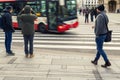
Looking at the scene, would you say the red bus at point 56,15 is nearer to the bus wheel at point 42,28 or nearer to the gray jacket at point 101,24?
the bus wheel at point 42,28

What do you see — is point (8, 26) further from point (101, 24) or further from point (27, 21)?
point (101, 24)

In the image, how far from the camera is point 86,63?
10016 mm

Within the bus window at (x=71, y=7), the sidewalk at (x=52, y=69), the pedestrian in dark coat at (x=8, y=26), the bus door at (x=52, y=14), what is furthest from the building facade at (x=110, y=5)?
the sidewalk at (x=52, y=69)

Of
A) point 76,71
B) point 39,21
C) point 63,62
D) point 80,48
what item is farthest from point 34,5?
point 76,71

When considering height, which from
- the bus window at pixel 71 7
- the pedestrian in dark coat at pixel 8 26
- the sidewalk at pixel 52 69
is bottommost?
the sidewalk at pixel 52 69

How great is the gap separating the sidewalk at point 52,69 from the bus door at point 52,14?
9132 millimetres

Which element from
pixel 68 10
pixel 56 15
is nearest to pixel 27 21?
pixel 56 15

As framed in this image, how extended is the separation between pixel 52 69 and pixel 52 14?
11.5 metres

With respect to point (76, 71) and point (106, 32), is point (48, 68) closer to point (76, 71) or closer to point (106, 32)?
point (76, 71)

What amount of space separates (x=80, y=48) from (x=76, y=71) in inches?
210

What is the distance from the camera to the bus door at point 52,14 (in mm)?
20047

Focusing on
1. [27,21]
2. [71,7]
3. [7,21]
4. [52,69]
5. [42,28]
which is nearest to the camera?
[52,69]

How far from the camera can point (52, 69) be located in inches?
355

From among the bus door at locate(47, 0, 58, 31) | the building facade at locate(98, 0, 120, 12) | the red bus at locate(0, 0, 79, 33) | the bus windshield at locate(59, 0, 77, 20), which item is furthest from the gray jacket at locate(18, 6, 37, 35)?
the building facade at locate(98, 0, 120, 12)
